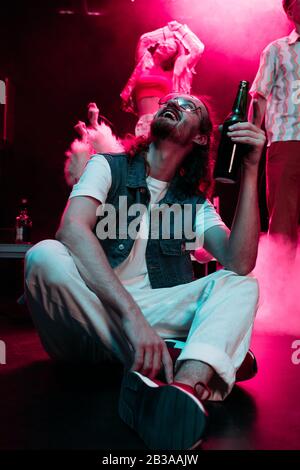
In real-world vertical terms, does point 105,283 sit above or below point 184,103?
below

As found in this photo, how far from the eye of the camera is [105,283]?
1.18 m

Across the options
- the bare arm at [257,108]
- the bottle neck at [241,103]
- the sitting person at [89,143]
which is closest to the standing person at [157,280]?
the bottle neck at [241,103]

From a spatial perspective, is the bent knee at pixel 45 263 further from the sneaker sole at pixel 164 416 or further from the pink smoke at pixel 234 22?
the pink smoke at pixel 234 22

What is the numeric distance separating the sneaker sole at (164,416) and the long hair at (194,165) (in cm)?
84

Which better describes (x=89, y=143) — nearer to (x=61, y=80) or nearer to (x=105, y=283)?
(x=61, y=80)

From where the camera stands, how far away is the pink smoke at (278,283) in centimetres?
281

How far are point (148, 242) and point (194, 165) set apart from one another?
38 centimetres

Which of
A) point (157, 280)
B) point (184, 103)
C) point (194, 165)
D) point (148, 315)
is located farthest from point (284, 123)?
point (148, 315)

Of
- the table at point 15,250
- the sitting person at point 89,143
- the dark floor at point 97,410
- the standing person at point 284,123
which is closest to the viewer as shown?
the dark floor at point 97,410

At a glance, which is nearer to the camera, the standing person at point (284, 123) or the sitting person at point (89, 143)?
the standing person at point (284, 123)

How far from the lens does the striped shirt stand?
2807 millimetres

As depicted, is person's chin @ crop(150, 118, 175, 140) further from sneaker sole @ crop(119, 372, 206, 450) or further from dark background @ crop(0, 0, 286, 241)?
dark background @ crop(0, 0, 286, 241)

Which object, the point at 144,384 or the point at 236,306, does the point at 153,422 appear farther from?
the point at 236,306
